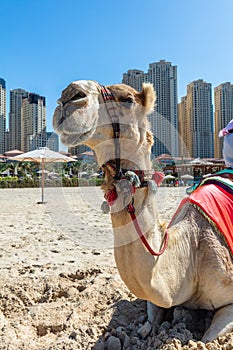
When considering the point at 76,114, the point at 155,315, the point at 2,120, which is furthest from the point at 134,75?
the point at 2,120

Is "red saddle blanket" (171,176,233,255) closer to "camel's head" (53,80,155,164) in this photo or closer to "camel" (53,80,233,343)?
"camel" (53,80,233,343)

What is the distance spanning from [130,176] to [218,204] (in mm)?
985

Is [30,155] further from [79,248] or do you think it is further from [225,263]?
[225,263]

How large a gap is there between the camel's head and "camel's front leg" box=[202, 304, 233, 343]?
1166mm

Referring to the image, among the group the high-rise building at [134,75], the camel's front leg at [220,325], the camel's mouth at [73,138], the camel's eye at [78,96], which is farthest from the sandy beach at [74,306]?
the high-rise building at [134,75]

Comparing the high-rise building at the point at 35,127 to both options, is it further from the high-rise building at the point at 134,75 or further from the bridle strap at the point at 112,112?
the bridle strap at the point at 112,112

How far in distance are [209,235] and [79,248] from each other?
338cm

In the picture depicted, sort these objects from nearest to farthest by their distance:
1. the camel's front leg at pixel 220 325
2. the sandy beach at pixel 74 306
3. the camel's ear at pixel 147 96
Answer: the camel's ear at pixel 147 96 < the camel's front leg at pixel 220 325 < the sandy beach at pixel 74 306

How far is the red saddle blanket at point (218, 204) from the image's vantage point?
2213 millimetres

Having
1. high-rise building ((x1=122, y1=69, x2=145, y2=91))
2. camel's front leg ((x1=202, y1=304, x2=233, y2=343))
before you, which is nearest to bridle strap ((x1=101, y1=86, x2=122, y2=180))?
camel's front leg ((x1=202, y1=304, x2=233, y2=343))

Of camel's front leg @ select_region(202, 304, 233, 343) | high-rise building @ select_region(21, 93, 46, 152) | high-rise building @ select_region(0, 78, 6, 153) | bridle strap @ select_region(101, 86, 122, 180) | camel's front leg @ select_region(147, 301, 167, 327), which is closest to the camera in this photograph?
bridle strap @ select_region(101, 86, 122, 180)

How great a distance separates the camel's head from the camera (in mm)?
1399

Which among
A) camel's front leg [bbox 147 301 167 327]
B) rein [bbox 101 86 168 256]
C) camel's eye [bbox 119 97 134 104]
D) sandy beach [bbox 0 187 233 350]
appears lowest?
sandy beach [bbox 0 187 233 350]

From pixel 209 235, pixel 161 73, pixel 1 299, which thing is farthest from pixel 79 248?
pixel 209 235
